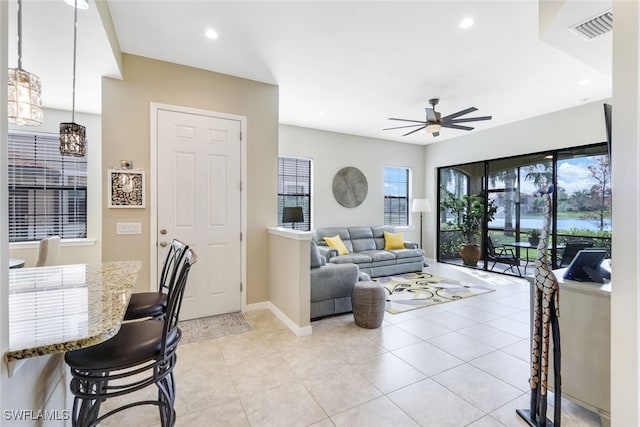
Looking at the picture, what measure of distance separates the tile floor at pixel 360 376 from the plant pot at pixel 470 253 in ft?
9.73

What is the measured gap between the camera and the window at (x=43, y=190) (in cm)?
412

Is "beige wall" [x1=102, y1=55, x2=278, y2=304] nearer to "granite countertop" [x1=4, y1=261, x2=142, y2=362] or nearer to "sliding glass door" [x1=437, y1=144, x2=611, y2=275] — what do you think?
"granite countertop" [x1=4, y1=261, x2=142, y2=362]

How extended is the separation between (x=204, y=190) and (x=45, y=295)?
2.24 m

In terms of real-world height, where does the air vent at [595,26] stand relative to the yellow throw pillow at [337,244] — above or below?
above

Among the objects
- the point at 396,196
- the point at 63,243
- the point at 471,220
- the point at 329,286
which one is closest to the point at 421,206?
the point at 396,196

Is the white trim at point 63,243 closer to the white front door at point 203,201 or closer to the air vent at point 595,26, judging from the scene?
the white front door at point 203,201

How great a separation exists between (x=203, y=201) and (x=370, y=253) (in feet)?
11.3

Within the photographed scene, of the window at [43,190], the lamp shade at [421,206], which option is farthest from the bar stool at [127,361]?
the lamp shade at [421,206]

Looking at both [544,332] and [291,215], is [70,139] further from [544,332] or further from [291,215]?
[544,332]

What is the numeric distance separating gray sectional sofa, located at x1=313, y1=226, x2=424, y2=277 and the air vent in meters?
3.90

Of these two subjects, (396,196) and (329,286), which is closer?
(329,286)

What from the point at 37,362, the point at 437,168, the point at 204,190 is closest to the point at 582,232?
the point at 437,168

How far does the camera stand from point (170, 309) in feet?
4.63

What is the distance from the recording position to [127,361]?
4.25 ft
